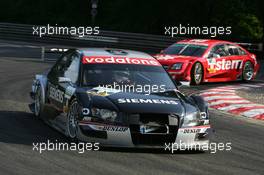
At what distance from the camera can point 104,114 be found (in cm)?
884

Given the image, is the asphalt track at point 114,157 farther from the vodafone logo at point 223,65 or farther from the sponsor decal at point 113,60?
the vodafone logo at point 223,65

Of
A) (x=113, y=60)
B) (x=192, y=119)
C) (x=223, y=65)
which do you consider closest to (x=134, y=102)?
(x=192, y=119)

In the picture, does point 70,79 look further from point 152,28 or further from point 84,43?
point 152,28

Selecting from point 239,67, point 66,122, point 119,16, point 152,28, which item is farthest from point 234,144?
point 119,16

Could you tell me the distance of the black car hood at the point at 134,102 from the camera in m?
8.86

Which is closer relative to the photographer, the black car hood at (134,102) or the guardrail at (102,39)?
the black car hood at (134,102)

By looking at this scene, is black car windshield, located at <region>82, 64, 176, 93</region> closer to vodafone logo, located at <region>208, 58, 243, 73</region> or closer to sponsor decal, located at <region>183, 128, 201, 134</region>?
sponsor decal, located at <region>183, 128, 201, 134</region>

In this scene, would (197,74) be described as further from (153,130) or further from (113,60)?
(153,130)

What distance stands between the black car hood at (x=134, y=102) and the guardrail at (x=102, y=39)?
854 inches

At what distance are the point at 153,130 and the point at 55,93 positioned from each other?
7.34ft

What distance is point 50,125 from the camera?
10.4m

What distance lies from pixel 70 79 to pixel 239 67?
38.7ft

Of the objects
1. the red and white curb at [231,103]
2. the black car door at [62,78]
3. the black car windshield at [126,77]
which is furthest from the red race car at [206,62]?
the black car windshield at [126,77]

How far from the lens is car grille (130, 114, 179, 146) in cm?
873
